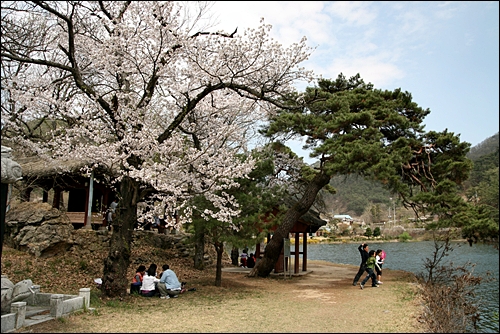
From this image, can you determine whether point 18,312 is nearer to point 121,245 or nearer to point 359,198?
point 121,245

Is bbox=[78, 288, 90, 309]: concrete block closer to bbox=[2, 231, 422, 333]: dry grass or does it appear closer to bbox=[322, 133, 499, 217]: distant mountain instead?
bbox=[2, 231, 422, 333]: dry grass

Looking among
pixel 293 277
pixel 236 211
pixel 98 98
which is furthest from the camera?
pixel 293 277

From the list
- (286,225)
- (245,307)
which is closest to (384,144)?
(286,225)

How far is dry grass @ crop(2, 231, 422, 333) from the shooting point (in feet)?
20.3

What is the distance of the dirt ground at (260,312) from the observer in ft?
20.0

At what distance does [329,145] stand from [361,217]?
49167mm

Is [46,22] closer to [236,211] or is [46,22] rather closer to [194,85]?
[194,85]

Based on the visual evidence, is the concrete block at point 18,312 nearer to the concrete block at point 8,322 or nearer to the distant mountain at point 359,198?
the concrete block at point 8,322

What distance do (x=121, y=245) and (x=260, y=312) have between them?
3.46 meters

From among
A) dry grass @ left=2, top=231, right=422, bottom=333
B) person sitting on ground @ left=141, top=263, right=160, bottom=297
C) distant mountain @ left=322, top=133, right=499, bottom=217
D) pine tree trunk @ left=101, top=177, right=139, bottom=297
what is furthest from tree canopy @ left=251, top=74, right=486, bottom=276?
distant mountain @ left=322, top=133, right=499, bottom=217

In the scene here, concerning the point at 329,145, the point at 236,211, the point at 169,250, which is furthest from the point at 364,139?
the point at 169,250

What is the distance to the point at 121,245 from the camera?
28.8 ft

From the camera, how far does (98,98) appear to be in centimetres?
884

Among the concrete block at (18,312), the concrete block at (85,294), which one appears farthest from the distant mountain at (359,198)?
the concrete block at (18,312)
